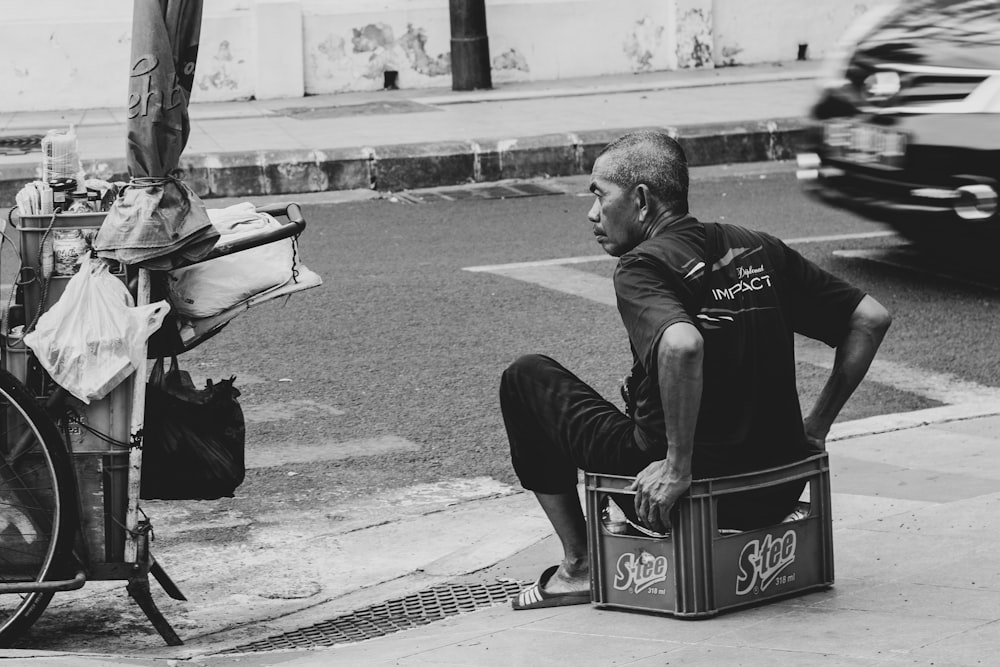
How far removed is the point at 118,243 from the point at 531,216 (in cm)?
679

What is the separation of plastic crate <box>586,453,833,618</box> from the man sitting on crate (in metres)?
0.05

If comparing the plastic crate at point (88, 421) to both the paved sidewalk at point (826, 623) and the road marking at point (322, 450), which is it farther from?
the road marking at point (322, 450)

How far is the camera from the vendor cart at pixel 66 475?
154 inches

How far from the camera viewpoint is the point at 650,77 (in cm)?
1703

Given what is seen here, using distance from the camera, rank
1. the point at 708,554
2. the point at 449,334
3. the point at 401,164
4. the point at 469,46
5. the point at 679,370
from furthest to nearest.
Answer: the point at 469,46 → the point at 401,164 → the point at 449,334 → the point at 708,554 → the point at 679,370

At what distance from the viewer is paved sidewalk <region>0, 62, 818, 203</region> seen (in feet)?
39.6

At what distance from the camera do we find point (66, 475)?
12.7 feet

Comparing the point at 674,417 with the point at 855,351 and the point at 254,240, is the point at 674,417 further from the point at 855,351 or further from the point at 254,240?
the point at 254,240

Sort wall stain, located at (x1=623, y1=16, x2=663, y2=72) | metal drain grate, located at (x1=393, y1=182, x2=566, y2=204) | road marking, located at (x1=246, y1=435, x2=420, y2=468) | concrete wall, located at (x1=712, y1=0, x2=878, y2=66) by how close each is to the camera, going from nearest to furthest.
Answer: road marking, located at (x1=246, y1=435, x2=420, y2=468) < metal drain grate, located at (x1=393, y1=182, x2=566, y2=204) < wall stain, located at (x1=623, y1=16, x2=663, y2=72) < concrete wall, located at (x1=712, y1=0, x2=878, y2=66)

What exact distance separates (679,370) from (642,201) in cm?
53

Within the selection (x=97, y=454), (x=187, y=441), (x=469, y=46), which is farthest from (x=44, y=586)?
(x=469, y=46)

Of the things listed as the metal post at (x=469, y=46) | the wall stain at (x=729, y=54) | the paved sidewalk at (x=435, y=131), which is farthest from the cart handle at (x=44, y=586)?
the wall stain at (x=729, y=54)

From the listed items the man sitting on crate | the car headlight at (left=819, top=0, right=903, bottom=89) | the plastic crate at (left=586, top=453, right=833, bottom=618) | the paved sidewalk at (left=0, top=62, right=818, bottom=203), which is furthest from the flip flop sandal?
the paved sidewalk at (left=0, top=62, right=818, bottom=203)

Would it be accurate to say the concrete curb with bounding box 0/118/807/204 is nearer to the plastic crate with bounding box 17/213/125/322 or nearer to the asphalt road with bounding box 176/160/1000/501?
the asphalt road with bounding box 176/160/1000/501
